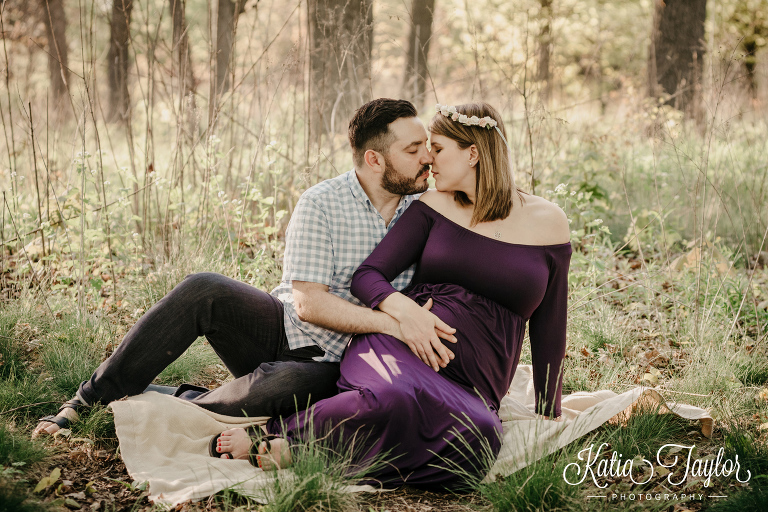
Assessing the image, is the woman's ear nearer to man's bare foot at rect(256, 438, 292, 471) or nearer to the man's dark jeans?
the man's dark jeans

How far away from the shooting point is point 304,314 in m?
2.58

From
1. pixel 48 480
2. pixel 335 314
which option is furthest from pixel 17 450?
pixel 335 314

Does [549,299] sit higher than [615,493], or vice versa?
[549,299]

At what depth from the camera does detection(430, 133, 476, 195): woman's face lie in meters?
2.69

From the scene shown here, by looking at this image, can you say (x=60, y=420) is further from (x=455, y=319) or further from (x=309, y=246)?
(x=455, y=319)

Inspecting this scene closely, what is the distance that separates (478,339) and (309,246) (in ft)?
2.52

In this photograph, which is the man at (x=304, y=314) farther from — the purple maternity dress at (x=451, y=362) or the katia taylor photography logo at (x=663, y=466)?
the katia taylor photography logo at (x=663, y=466)

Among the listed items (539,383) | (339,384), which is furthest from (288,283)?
(539,383)

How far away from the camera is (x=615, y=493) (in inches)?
85.0

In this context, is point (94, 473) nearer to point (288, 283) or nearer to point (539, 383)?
point (288, 283)

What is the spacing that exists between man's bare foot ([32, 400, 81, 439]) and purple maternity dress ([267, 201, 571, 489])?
0.77 meters

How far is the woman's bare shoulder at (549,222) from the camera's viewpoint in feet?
8.66

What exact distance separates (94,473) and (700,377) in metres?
2.63

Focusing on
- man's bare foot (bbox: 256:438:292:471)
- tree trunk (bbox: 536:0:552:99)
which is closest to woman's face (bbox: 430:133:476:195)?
man's bare foot (bbox: 256:438:292:471)
